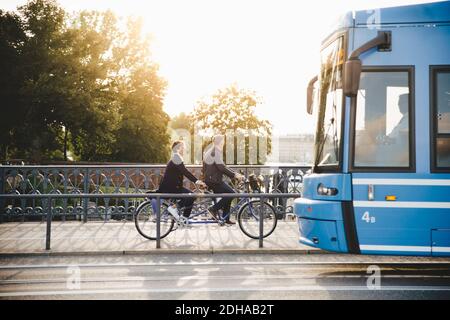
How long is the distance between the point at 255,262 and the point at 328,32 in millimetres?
3670

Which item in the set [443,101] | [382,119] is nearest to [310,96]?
[382,119]

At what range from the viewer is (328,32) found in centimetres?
634

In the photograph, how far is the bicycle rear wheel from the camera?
8.71 meters

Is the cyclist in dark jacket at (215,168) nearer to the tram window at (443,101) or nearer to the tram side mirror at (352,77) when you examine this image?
the tram side mirror at (352,77)

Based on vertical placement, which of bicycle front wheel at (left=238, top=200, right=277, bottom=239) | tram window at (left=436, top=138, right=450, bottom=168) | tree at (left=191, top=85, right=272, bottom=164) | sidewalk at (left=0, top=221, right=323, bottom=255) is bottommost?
sidewalk at (left=0, top=221, right=323, bottom=255)

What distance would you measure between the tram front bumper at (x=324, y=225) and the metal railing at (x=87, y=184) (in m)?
5.53

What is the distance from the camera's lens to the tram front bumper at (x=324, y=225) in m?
5.69

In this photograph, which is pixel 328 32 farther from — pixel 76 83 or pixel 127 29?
pixel 127 29

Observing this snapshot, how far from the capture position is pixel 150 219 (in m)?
8.78

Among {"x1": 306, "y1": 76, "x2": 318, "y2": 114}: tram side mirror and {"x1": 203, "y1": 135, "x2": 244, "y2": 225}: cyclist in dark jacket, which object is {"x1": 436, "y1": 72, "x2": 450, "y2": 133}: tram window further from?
{"x1": 203, "y1": 135, "x2": 244, "y2": 225}: cyclist in dark jacket

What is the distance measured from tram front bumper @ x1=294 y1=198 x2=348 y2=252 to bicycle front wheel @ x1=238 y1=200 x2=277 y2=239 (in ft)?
9.15

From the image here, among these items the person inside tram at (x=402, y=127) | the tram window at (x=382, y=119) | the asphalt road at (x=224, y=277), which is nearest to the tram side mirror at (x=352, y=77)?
the tram window at (x=382, y=119)

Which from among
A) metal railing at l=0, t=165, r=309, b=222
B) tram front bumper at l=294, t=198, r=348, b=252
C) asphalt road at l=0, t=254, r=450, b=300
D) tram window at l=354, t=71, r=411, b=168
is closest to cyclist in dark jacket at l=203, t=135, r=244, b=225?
asphalt road at l=0, t=254, r=450, b=300

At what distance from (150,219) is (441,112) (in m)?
5.64
